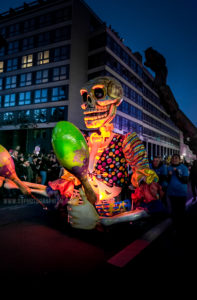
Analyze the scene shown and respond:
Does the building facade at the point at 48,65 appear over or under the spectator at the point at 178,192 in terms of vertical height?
over

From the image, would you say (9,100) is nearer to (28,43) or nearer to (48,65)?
(48,65)

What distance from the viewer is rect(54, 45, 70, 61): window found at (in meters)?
22.2

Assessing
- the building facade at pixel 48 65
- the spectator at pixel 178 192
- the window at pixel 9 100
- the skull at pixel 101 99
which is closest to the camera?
the skull at pixel 101 99

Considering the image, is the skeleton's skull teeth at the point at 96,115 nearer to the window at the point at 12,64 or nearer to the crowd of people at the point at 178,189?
the crowd of people at the point at 178,189

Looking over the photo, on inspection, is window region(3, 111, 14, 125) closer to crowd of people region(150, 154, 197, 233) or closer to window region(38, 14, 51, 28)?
window region(38, 14, 51, 28)

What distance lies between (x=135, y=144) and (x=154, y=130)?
37736 mm

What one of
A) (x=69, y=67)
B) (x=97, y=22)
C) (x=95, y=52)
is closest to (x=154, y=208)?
(x=69, y=67)

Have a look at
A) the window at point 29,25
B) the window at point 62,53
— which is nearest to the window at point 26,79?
the window at point 62,53

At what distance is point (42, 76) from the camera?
77.2 feet

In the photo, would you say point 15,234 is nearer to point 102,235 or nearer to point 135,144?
point 102,235

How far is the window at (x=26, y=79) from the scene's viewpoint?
2412 cm

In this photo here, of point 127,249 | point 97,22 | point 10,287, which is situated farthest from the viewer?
point 97,22

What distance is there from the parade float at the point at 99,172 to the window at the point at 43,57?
74.3ft

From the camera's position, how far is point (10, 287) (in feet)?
5.74
